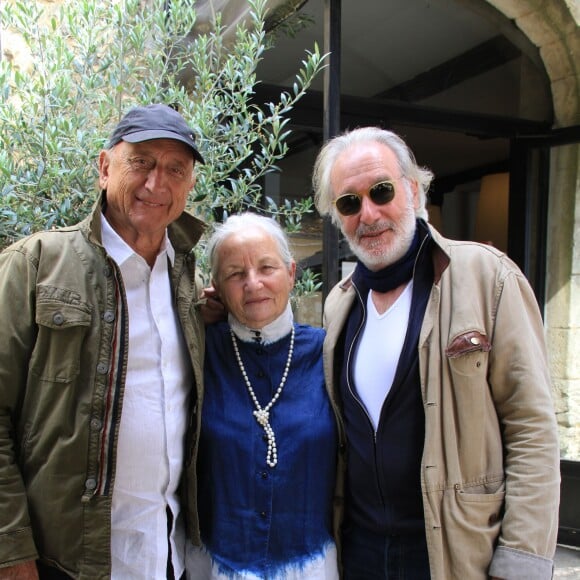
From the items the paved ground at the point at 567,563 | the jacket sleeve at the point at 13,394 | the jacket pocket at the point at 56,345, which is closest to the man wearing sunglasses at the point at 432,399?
the jacket pocket at the point at 56,345

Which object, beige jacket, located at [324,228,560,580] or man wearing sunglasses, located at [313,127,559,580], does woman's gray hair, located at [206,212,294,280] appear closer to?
man wearing sunglasses, located at [313,127,559,580]

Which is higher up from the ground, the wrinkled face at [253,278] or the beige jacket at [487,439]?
the wrinkled face at [253,278]

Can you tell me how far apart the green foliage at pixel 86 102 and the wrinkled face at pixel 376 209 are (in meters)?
0.96

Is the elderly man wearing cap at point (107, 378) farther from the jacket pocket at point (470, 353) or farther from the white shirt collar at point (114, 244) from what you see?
the jacket pocket at point (470, 353)

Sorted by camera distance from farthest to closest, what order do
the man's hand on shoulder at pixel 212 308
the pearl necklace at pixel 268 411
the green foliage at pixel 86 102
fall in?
the green foliage at pixel 86 102, the man's hand on shoulder at pixel 212 308, the pearl necklace at pixel 268 411

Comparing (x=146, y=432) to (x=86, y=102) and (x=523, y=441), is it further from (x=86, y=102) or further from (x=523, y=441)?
(x=86, y=102)

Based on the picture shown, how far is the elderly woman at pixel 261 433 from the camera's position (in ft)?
5.54

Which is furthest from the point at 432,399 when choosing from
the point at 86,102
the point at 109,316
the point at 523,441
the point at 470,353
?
the point at 86,102

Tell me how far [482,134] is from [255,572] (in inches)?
171

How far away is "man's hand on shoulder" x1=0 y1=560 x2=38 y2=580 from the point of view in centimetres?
137

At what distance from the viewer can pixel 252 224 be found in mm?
1935

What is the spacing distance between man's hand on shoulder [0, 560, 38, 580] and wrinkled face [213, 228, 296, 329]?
0.92 metres

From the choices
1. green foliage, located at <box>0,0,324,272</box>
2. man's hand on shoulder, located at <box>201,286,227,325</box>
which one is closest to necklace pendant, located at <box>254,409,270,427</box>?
man's hand on shoulder, located at <box>201,286,227,325</box>

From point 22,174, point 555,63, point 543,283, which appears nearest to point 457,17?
point 555,63
